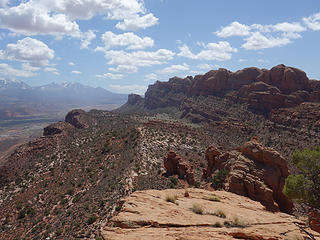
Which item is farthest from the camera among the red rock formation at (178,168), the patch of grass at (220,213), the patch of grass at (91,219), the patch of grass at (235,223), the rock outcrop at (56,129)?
the rock outcrop at (56,129)

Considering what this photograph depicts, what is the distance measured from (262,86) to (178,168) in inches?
2831

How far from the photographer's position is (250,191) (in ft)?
69.8

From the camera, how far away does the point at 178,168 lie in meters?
36.0

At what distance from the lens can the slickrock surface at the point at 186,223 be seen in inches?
393

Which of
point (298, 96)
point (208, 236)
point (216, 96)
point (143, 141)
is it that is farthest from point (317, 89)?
point (208, 236)

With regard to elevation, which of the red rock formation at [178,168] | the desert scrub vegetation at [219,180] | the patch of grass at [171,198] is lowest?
the red rock formation at [178,168]

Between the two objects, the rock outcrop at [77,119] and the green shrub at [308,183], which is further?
the rock outcrop at [77,119]

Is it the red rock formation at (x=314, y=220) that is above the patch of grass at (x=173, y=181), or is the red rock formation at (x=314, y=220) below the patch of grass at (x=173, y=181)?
above

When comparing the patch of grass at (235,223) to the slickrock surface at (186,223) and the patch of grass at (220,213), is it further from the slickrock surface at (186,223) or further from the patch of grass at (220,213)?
the patch of grass at (220,213)

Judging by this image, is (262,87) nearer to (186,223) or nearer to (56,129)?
(56,129)

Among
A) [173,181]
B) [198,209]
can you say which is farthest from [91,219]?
[198,209]

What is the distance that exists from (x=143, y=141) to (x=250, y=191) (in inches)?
1343

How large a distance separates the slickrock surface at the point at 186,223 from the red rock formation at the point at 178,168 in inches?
802

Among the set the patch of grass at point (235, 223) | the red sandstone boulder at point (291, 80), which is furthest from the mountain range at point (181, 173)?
the red sandstone boulder at point (291, 80)
